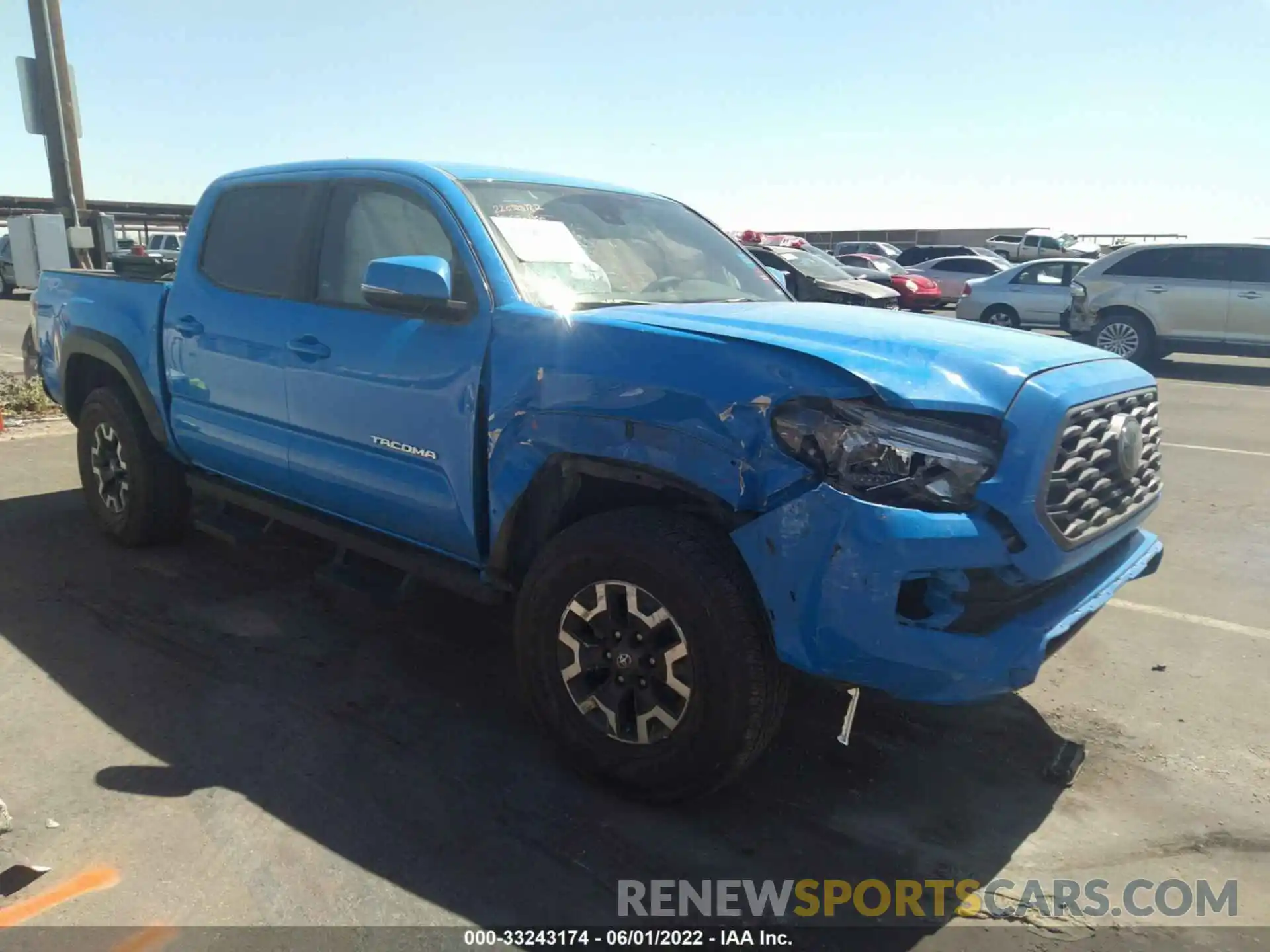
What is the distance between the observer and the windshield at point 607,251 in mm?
3389

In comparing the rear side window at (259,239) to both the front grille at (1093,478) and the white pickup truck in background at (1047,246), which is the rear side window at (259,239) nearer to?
the front grille at (1093,478)

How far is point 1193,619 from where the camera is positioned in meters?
4.51

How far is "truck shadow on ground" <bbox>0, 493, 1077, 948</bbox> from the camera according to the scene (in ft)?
8.77

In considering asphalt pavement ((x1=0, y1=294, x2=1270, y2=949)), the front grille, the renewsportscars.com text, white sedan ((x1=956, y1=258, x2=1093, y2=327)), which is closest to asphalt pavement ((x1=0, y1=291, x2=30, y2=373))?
asphalt pavement ((x1=0, y1=294, x2=1270, y2=949))

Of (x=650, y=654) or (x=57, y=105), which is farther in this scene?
(x=57, y=105)

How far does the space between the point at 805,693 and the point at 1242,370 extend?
13.3 m

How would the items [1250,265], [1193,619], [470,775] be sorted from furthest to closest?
[1250,265] < [1193,619] < [470,775]

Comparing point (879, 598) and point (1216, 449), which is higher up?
point (879, 598)

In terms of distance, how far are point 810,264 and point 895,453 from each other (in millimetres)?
12350

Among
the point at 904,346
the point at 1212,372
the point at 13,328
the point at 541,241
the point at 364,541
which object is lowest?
the point at 1212,372

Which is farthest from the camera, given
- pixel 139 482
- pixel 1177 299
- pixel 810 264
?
pixel 810 264

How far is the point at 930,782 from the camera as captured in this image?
3121 mm

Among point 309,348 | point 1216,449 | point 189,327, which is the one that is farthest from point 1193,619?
point 189,327

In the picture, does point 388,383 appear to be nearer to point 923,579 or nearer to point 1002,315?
point 923,579
